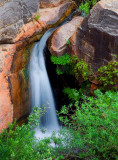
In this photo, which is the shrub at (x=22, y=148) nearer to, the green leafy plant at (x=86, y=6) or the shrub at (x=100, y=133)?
the shrub at (x=100, y=133)

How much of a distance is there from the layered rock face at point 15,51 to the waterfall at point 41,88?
27 centimetres

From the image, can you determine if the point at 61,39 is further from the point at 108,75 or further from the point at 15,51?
the point at 108,75

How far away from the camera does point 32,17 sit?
731 centimetres

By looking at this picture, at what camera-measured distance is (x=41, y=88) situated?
700 cm

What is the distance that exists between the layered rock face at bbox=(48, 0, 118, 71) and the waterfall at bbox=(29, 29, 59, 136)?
58cm

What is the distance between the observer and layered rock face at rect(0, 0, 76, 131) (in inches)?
233

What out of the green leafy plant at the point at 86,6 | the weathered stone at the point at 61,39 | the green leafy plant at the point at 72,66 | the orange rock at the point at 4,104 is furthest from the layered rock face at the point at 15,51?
the green leafy plant at the point at 86,6

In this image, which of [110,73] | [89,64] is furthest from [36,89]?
[110,73]

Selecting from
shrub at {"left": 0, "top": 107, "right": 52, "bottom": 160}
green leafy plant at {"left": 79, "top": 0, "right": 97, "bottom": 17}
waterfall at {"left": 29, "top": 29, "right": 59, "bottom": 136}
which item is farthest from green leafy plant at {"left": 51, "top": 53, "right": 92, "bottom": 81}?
shrub at {"left": 0, "top": 107, "right": 52, "bottom": 160}

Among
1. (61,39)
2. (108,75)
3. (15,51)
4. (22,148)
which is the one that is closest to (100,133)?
(22,148)

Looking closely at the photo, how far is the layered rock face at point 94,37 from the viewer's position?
6234 mm

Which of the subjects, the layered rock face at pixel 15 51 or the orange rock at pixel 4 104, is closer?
the orange rock at pixel 4 104

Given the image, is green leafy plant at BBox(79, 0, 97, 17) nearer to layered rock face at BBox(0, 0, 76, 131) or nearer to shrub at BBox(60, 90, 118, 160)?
layered rock face at BBox(0, 0, 76, 131)

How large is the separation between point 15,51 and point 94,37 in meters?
2.64
